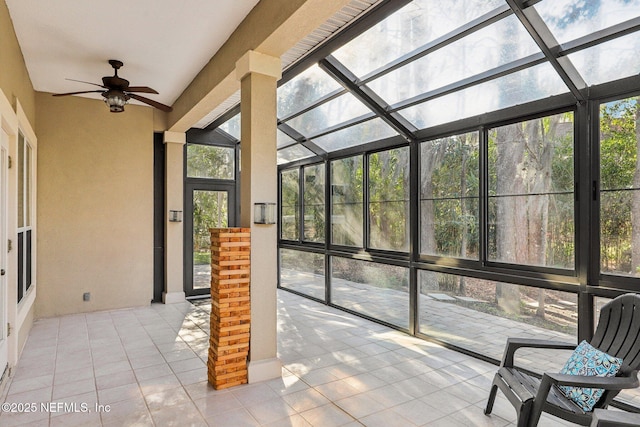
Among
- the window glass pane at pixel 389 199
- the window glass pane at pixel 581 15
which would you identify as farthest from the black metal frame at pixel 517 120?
the window glass pane at pixel 389 199

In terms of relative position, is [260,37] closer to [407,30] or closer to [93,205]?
[407,30]

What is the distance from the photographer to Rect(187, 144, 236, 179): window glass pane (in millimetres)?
6816

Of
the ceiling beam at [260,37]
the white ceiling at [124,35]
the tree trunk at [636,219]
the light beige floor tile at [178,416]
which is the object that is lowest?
the light beige floor tile at [178,416]

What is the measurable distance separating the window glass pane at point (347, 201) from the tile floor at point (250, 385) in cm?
144

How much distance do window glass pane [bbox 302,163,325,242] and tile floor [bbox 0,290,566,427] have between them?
6.58 feet

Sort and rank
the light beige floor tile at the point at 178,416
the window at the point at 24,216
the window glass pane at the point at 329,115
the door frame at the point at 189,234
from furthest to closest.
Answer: the door frame at the point at 189,234, the window glass pane at the point at 329,115, the window at the point at 24,216, the light beige floor tile at the point at 178,416

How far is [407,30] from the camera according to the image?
325 cm

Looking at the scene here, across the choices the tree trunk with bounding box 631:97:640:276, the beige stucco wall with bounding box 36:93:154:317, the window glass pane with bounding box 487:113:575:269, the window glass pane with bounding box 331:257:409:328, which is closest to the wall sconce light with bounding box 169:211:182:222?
the beige stucco wall with bounding box 36:93:154:317

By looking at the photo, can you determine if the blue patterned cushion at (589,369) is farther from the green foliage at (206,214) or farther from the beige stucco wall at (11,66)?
the green foliage at (206,214)

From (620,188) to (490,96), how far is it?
1321 mm

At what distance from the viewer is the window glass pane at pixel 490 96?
315 cm

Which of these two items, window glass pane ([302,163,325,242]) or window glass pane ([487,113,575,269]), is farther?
window glass pane ([302,163,325,242])

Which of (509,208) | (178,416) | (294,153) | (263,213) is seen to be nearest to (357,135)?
(294,153)

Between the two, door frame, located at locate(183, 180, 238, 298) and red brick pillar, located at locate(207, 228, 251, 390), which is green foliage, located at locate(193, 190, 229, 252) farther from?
red brick pillar, located at locate(207, 228, 251, 390)
